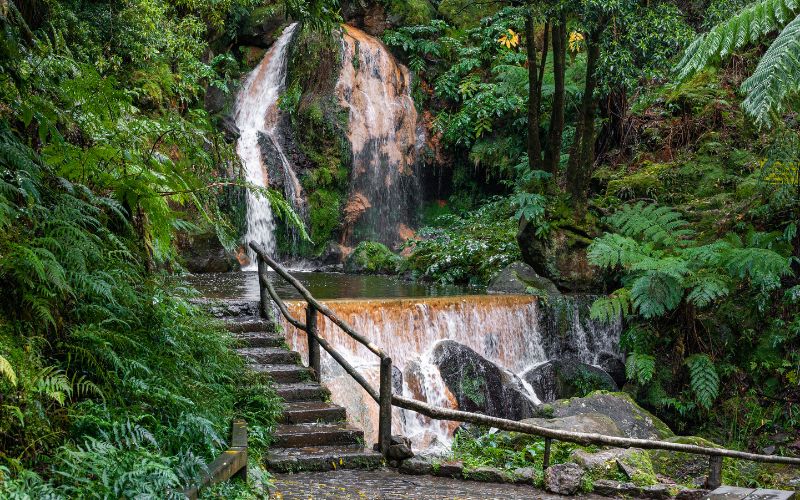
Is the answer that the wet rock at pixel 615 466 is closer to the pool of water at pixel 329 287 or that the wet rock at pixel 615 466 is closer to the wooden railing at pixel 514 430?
the wooden railing at pixel 514 430

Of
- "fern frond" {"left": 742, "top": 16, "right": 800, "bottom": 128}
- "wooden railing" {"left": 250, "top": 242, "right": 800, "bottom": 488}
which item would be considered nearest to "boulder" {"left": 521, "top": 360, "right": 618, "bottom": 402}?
"wooden railing" {"left": 250, "top": 242, "right": 800, "bottom": 488}

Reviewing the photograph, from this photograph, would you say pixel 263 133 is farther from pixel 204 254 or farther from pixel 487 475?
pixel 487 475

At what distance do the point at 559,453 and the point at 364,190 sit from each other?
538 inches

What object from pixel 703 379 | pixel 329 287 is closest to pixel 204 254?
pixel 329 287

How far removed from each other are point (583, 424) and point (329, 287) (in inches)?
257

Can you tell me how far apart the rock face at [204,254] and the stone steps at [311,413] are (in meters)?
8.29

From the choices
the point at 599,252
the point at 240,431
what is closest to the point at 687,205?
the point at 599,252

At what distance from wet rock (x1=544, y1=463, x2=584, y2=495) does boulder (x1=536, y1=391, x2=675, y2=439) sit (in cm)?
320

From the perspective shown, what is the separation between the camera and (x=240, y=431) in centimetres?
542

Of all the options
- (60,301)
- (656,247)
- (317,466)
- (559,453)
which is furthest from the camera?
(656,247)

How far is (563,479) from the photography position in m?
6.24

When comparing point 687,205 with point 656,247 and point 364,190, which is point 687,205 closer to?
point 656,247

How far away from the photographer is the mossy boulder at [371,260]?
17.7m

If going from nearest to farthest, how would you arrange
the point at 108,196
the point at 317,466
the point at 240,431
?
the point at 240,431, the point at 108,196, the point at 317,466
